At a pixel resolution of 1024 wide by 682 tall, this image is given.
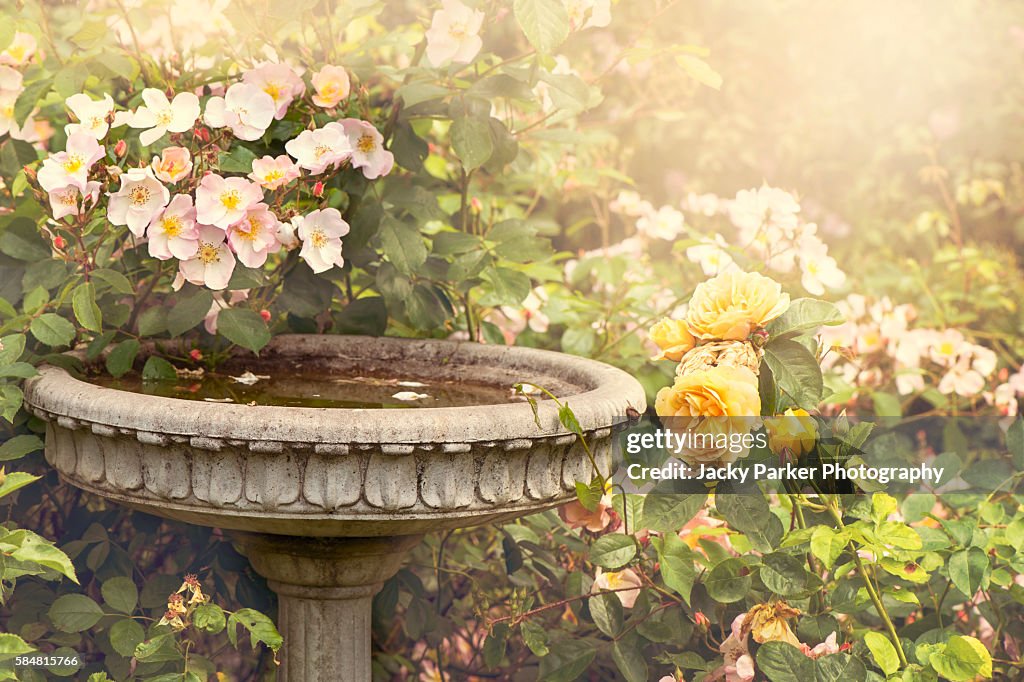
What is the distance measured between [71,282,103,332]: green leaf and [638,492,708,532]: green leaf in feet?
3.13

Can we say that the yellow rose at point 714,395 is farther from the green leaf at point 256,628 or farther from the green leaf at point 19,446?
the green leaf at point 19,446

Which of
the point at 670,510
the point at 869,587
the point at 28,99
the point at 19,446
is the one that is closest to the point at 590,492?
the point at 670,510

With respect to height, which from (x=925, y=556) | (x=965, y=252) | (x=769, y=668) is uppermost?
(x=965, y=252)

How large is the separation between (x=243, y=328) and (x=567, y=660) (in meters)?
0.85

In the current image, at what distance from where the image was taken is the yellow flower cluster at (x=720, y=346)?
5.55 ft

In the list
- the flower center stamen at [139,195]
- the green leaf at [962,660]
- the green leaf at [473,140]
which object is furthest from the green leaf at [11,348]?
the green leaf at [962,660]

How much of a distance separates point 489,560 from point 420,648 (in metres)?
0.27

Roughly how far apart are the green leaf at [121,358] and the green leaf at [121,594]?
1.23ft

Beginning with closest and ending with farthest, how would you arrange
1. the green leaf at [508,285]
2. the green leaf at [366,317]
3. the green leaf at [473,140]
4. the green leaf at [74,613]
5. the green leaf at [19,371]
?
the green leaf at [19,371]
the green leaf at [74,613]
the green leaf at [473,140]
the green leaf at [508,285]
the green leaf at [366,317]

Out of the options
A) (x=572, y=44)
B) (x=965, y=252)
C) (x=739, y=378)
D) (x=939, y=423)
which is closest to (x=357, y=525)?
(x=739, y=378)

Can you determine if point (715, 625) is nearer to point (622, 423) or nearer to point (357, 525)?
point (622, 423)

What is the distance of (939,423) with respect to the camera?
142 inches

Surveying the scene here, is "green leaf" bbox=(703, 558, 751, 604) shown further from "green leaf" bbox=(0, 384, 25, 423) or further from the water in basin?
"green leaf" bbox=(0, 384, 25, 423)

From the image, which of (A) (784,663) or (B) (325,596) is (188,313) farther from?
(A) (784,663)
